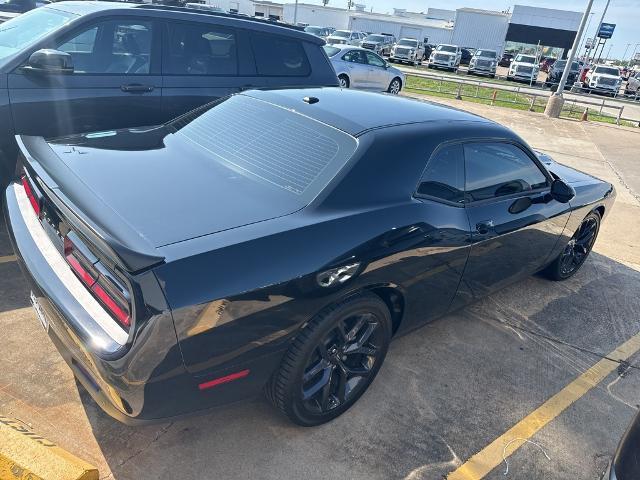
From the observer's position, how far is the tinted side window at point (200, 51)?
474 centimetres

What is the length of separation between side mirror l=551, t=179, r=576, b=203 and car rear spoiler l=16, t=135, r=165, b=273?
3160mm

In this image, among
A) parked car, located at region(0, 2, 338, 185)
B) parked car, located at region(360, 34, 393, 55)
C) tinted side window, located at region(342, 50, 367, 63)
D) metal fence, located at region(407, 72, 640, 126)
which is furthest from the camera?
parked car, located at region(360, 34, 393, 55)

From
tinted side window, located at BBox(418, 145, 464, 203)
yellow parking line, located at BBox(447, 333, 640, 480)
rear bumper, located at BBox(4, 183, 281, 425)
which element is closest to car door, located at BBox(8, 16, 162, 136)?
rear bumper, located at BBox(4, 183, 281, 425)

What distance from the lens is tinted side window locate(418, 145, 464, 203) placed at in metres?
2.90

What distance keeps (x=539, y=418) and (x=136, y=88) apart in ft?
13.8

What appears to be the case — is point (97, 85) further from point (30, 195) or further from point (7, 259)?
point (30, 195)

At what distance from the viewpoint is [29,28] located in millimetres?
4473

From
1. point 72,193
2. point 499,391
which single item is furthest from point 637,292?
point 72,193

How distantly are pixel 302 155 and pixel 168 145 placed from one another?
90 cm

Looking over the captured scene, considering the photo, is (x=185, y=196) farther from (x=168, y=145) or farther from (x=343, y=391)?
(x=343, y=391)

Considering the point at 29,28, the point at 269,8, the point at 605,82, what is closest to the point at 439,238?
the point at 29,28

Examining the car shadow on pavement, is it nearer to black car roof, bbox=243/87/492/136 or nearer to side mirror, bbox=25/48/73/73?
black car roof, bbox=243/87/492/136

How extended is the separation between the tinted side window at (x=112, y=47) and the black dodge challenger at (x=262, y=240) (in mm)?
1518

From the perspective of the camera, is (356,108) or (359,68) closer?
(356,108)
